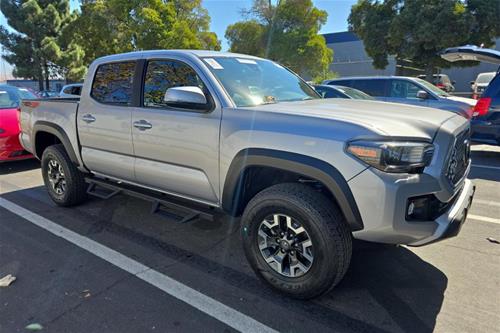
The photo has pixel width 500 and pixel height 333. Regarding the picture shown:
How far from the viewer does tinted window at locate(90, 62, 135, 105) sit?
12.5 feet

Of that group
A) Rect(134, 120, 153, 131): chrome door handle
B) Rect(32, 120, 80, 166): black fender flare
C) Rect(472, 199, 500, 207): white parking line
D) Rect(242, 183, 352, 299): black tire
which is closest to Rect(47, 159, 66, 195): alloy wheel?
Rect(32, 120, 80, 166): black fender flare

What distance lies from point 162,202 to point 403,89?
791 centimetres

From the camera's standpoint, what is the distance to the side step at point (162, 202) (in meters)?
3.22

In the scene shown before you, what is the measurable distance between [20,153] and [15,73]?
1154 inches

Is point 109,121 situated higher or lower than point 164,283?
higher

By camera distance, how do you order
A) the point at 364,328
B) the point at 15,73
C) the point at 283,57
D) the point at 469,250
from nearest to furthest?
1. the point at 364,328
2. the point at 469,250
3. the point at 283,57
4. the point at 15,73

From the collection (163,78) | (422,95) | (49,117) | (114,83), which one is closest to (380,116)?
(163,78)

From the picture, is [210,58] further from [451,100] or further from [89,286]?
[451,100]

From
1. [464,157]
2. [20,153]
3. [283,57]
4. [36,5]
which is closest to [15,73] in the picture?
[36,5]

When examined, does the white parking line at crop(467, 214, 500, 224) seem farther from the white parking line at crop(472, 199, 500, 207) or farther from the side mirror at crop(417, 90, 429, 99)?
the side mirror at crop(417, 90, 429, 99)

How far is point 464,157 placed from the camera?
9.62 feet

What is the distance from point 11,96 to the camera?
754 centimetres

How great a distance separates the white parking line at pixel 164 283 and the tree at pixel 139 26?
22.2m

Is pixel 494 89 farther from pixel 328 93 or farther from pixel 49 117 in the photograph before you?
pixel 49 117
